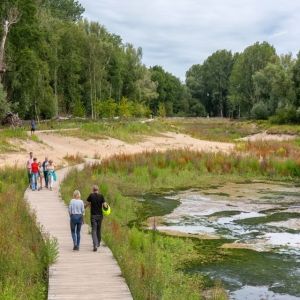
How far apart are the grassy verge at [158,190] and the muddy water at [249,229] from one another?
2.53ft

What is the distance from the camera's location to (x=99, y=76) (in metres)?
84.4

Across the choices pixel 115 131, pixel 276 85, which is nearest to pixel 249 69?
pixel 276 85

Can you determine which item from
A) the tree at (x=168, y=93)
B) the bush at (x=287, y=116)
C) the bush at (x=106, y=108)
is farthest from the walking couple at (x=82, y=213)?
the tree at (x=168, y=93)

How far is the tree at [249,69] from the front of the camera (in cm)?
12431

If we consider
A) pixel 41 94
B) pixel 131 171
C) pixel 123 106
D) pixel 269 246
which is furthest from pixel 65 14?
pixel 269 246

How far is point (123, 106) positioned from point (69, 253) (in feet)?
217

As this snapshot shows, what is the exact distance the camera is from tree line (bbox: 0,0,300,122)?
56406 mm

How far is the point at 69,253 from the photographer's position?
14570 mm

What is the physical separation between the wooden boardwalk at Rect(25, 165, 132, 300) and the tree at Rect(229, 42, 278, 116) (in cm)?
10852

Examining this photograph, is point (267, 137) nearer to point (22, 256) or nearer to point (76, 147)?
point (76, 147)

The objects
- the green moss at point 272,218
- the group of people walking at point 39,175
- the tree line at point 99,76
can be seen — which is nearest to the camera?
the green moss at point 272,218

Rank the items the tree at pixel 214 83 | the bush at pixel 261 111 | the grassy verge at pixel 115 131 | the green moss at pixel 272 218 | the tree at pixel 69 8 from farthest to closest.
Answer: the tree at pixel 214 83, the tree at pixel 69 8, the bush at pixel 261 111, the grassy verge at pixel 115 131, the green moss at pixel 272 218

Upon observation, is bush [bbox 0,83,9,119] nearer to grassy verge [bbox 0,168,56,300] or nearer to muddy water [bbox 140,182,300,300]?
muddy water [bbox 140,182,300,300]

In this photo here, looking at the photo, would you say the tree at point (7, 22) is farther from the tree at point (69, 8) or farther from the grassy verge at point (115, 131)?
the tree at point (69, 8)
